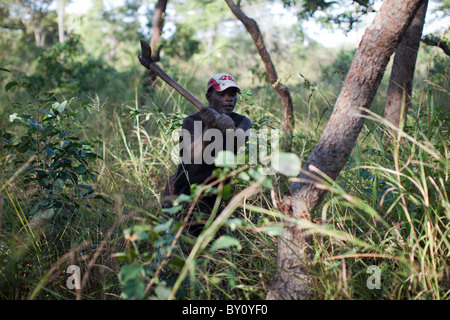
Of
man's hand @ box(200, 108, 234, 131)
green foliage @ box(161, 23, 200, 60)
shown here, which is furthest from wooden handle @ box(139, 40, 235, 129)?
green foliage @ box(161, 23, 200, 60)

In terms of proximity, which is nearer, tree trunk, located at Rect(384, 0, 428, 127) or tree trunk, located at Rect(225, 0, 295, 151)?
tree trunk, located at Rect(384, 0, 428, 127)

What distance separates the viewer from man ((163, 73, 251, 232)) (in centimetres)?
213

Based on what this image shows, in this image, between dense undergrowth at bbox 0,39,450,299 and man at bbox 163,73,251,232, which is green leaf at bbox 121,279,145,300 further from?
man at bbox 163,73,251,232

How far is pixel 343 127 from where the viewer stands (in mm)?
1826

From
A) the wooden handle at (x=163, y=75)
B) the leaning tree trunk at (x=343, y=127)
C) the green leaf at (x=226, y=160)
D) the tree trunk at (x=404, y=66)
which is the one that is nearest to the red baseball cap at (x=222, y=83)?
the wooden handle at (x=163, y=75)

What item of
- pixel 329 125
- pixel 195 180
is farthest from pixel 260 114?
pixel 329 125

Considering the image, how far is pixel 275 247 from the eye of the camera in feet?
6.66

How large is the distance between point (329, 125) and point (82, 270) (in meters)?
1.60

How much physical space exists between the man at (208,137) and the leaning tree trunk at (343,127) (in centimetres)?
55

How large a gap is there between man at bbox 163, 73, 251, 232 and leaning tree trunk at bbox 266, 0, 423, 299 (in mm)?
546
